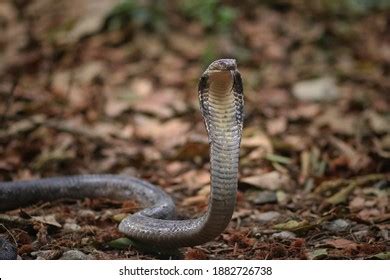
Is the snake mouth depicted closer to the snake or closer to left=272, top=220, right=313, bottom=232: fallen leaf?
the snake

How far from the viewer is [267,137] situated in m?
4.66

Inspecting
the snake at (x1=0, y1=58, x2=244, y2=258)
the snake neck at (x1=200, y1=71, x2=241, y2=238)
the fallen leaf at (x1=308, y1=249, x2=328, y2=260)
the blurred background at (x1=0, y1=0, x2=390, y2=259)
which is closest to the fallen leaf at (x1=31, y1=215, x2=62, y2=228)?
the blurred background at (x1=0, y1=0, x2=390, y2=259)

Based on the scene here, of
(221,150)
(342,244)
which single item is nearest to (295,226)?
(342,244)

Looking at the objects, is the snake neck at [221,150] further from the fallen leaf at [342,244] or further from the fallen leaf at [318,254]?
the fallen leaf at [342,244]

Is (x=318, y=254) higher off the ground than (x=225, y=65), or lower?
lower

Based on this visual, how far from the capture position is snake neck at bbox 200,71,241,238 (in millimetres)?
2688

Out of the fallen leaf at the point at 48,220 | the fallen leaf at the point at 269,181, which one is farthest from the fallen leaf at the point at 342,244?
the fallen leaf at the point at 48,220

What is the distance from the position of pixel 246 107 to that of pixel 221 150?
2.54 metres

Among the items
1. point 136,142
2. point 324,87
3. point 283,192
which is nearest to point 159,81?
point 136,142

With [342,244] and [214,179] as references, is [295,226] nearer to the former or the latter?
[342,244]

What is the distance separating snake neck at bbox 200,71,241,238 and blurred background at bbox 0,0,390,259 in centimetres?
35

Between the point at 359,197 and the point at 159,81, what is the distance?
2.36 meters

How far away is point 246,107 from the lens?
Result: 526 cm
